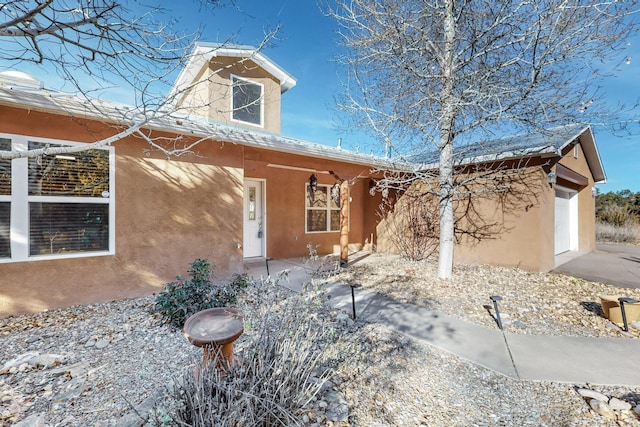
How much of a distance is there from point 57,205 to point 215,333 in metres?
4.31

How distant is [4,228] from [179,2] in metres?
4.02

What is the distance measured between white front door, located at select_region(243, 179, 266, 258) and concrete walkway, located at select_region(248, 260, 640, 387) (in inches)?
174

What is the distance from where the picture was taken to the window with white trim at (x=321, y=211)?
9734 mm

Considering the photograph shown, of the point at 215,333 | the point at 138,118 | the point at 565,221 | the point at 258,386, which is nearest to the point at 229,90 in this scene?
the point at 138,118

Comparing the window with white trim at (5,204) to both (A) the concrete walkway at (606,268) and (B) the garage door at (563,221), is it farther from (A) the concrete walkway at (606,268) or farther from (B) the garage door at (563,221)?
Answer: (B) the garage door at (563,221)

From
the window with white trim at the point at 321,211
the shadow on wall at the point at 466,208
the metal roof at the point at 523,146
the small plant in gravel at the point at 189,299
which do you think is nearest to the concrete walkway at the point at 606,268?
the shadow on wall at the point at 466,208

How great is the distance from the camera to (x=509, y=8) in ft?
18.8

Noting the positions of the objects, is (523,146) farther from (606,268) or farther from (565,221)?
(565,221)

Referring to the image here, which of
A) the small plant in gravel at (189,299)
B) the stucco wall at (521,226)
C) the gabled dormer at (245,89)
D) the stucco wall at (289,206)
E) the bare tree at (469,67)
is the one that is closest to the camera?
the small plant in gravel at (189,299)

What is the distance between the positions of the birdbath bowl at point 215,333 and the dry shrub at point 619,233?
1987 centimetres

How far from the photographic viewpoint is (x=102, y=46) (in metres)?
3.25

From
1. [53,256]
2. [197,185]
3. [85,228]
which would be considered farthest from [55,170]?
[197,185]

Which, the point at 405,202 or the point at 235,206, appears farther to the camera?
the point at 405,202

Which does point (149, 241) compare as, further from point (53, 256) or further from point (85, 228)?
point (53, 256)
